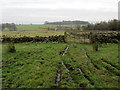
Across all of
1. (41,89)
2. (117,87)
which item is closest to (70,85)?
(41,89)

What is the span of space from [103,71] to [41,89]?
3.96 metres

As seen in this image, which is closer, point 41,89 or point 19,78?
point 41,89

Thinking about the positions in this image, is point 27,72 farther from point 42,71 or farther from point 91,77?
point 91,77

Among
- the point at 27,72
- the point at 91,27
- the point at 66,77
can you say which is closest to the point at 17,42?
the point at 27,72

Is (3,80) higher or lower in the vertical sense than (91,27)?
lower

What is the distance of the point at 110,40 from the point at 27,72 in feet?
51.7

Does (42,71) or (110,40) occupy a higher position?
(110,40)

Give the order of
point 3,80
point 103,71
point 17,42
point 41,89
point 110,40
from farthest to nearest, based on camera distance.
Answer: point 17,42 < point 110,40 < point 103,71 < point 3,80 < point 41,89

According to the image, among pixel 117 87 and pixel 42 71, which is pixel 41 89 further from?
pixel 117 87

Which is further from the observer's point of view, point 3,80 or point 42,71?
point 42,71

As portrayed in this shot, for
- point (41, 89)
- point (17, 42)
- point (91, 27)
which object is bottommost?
point (41, 89)

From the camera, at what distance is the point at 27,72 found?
7152mm

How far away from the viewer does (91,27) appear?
39.1m

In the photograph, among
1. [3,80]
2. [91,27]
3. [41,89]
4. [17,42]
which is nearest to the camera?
[41,89]
